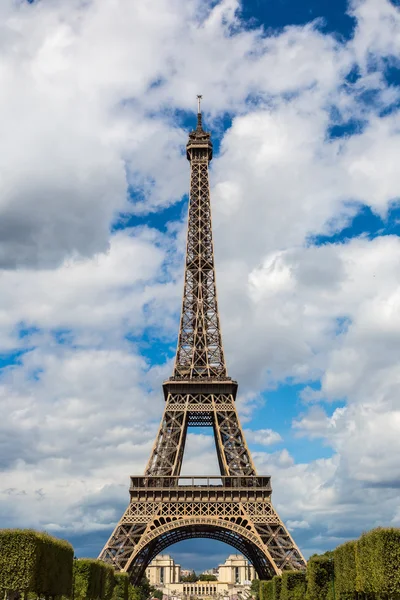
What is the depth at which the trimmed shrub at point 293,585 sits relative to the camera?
60844 mm

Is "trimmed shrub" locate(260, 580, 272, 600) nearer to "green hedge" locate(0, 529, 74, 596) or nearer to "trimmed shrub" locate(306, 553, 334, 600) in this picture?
"trimmed shrub" locate(306, 553, 334, 600)

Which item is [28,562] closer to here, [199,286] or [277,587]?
[277,587]

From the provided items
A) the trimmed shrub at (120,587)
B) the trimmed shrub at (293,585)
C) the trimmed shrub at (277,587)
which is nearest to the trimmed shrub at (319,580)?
the trimmed shrub at (293,585)

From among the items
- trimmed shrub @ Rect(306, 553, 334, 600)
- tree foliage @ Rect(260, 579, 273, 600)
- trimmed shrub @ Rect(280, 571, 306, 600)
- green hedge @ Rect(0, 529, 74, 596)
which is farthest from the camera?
tree foliage @ Rect(260, 579, 273, 600)

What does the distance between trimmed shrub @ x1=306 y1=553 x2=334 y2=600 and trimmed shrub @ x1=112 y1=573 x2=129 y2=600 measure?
16.1 metres

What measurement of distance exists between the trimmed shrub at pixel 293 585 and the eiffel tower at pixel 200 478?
315cm

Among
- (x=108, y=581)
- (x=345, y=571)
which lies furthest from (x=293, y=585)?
(x=108, y=581)

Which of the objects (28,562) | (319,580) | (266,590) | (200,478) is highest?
(200,478)

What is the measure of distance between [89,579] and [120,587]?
9029 mm

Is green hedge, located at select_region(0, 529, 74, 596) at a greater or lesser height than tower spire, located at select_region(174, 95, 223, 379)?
lesser

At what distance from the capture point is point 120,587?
62406 mm

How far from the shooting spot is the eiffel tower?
6681 cm

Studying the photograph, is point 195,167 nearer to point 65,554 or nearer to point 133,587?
point 133,587

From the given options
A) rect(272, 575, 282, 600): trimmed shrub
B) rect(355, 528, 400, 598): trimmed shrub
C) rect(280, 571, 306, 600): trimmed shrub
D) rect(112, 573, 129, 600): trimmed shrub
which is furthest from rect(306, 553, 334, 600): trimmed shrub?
rect(112, 573, 129, 600): trimmed shrub
